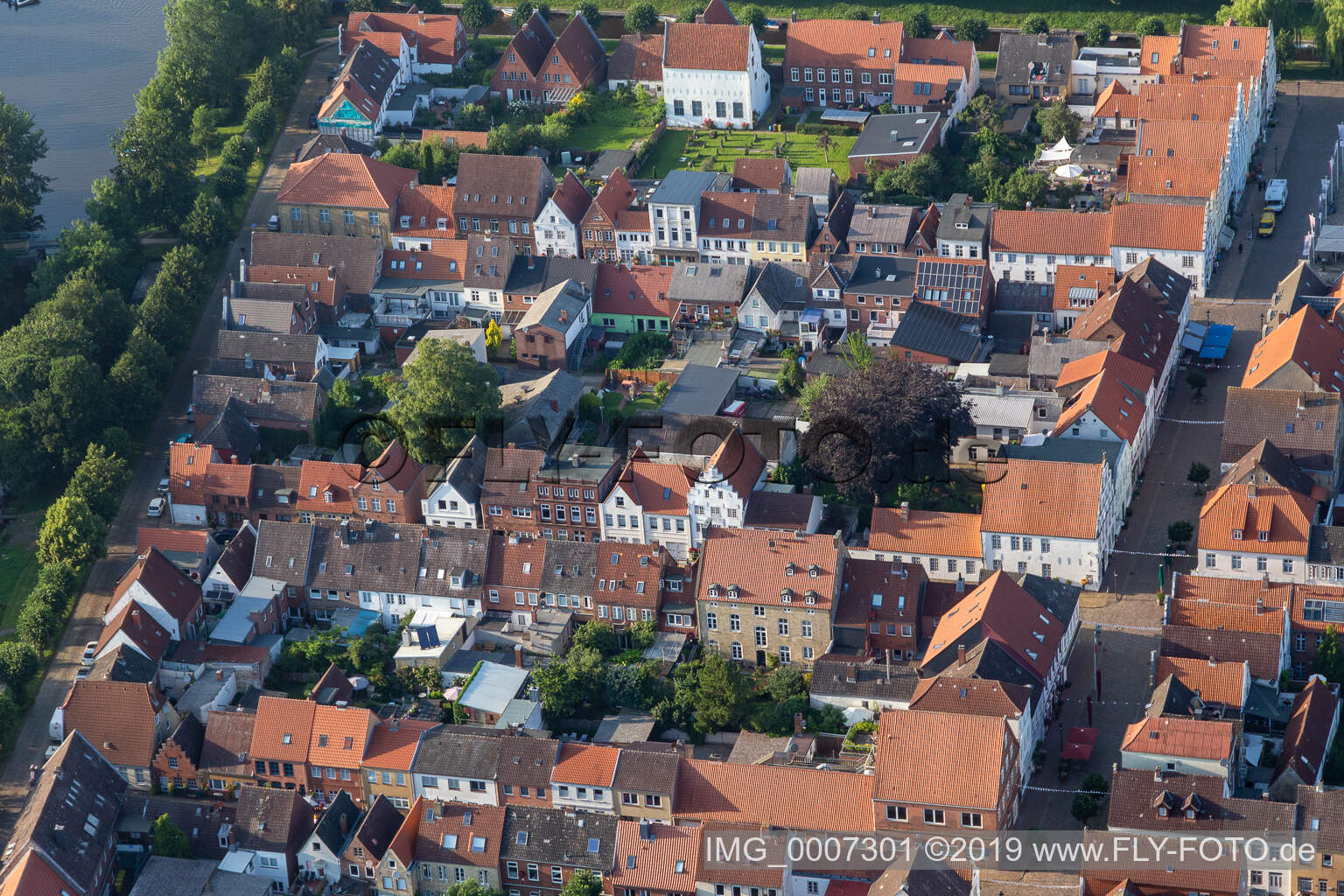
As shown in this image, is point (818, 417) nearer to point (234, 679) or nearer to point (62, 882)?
point (234, 679)

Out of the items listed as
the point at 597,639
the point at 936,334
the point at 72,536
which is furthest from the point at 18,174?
the point at 597,639

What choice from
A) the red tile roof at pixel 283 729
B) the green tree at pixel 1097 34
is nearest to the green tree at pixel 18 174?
the red tile roof at pixel 283 729

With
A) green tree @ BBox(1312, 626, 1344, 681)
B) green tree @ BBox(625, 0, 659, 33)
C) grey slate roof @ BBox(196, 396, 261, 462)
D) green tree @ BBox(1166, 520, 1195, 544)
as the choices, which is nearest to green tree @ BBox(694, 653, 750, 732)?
green tree @ BBox(1166, 520, 1195, 544)

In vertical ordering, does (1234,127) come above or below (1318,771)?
above

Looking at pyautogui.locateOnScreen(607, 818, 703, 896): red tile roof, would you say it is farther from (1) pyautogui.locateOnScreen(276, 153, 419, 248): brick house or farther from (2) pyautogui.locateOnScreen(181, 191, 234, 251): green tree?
(2) pyautogui.locateOnScreen(181, 191, 234, 251): green tree

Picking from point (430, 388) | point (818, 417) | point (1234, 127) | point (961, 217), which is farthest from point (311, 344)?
point (1234, 127)

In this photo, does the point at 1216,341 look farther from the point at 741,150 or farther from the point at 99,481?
the point at 99,481
